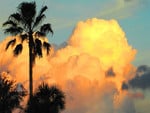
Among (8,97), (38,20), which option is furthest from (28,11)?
(8,97)

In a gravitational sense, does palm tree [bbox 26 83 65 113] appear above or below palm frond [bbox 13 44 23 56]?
below

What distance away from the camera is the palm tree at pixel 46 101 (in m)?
54.3

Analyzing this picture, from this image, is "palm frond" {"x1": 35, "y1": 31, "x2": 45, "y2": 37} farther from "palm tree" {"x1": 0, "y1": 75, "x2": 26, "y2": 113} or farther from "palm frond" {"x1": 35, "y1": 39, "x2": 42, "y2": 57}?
"palm tree" {"x1": 0, "y1": 75, "x2": 26, "y2": 113}

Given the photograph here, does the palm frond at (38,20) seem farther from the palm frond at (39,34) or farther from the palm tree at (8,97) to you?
the palm tree at (8,97)

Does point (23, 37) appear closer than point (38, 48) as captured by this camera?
Yes

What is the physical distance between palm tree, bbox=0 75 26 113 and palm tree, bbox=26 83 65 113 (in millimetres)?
9893

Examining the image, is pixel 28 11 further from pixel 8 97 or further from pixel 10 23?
pixel 8 97

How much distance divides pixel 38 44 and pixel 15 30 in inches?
124

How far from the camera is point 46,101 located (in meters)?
55.0

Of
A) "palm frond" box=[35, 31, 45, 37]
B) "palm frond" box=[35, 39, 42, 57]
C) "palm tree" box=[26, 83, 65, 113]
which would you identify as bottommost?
"palm tree" box=[26, 83, 65, 113]

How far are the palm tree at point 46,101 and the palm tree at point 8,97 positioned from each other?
389 inches

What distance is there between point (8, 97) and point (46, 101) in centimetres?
1205

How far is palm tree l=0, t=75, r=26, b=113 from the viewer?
64.7 meters

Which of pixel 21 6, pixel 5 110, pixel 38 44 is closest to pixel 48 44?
pixel 38 44
